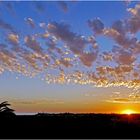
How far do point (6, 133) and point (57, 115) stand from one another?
163 feet

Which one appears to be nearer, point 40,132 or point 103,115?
point 40,132

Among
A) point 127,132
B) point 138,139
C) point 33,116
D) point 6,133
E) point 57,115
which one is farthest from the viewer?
point 57,115

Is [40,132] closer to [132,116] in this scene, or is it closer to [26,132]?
[26,132]

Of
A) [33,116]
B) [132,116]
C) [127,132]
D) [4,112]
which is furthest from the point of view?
[132,116]

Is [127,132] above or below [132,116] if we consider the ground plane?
below

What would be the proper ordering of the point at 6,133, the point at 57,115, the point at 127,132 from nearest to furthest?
1. the point at 6,133
2. the point at 127,132
3. the point at 57,115

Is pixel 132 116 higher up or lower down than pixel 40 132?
higher up

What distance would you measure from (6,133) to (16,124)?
5.95m

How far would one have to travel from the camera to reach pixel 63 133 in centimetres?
6306

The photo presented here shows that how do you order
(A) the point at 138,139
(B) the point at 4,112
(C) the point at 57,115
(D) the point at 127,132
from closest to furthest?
(A) the point at 138,139
(B) the point at 4,112
(D) the point at 127,132
(C) the point at 57,115

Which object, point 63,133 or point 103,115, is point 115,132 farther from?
point 103,115

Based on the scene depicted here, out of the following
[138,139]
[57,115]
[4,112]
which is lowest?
[138,139]

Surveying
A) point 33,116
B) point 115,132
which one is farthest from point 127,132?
point 33,116

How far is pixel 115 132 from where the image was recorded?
66.4 m
